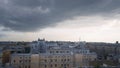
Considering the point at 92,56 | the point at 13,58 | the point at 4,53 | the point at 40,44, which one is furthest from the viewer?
the point at 40,44

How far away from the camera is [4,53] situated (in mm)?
63688

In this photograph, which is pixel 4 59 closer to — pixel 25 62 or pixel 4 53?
pixel 4 53

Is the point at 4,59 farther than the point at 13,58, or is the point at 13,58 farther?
the point at 4,59

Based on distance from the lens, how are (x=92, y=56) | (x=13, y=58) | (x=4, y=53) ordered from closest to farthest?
(x=13, y=58) → (x=92, y=56) → (x=4, y=53)

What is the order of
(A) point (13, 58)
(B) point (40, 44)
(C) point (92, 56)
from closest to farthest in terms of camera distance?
(A) point (13, 58)
(C) point (92, 56)
(B) point (40, 44)

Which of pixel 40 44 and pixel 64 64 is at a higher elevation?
pixel 40 44

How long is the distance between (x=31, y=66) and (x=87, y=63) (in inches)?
453

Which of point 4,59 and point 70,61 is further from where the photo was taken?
point 4,59

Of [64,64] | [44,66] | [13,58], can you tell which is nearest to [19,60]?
[13,58]

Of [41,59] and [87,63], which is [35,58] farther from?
[87,63]

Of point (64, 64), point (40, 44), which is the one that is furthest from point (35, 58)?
point (40, 44)

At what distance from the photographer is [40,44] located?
69.2 meters

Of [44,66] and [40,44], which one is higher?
[40,44]

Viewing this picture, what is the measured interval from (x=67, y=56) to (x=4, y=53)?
682 inches
